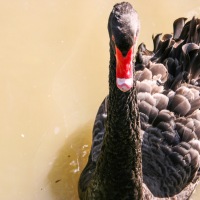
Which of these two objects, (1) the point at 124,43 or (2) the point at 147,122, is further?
(2) the point at 147,122

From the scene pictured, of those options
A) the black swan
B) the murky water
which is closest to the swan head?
the black swan

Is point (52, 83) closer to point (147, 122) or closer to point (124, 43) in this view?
point (147, 122)

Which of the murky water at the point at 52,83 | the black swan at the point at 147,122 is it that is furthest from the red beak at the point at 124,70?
the murky water at the point at 52,83

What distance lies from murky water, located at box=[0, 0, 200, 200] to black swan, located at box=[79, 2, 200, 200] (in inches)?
19.0

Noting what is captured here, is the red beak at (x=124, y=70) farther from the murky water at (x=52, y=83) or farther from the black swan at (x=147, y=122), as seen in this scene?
the murky water at (x=52, y=83)

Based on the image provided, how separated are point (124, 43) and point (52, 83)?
7.40ft

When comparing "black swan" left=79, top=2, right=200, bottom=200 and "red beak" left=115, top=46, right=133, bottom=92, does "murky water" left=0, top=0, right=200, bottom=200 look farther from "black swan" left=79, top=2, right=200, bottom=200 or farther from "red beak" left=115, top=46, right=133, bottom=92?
"red beak" left=115, top=46, right=133, bottom=92

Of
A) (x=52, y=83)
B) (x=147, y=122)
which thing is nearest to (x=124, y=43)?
(x=147, y=122)

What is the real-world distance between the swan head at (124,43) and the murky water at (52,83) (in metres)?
1.81

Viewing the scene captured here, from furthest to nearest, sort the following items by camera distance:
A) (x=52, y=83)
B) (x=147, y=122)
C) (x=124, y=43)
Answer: (x=52, y=83) < (x=147, y=122) < (x=124, y=43)

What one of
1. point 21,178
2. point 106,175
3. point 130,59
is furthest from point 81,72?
point 130,59

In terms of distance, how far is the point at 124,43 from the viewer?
2.28 m

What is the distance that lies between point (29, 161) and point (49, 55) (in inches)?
40.0

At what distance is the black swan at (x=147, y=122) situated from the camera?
8.13 ft
